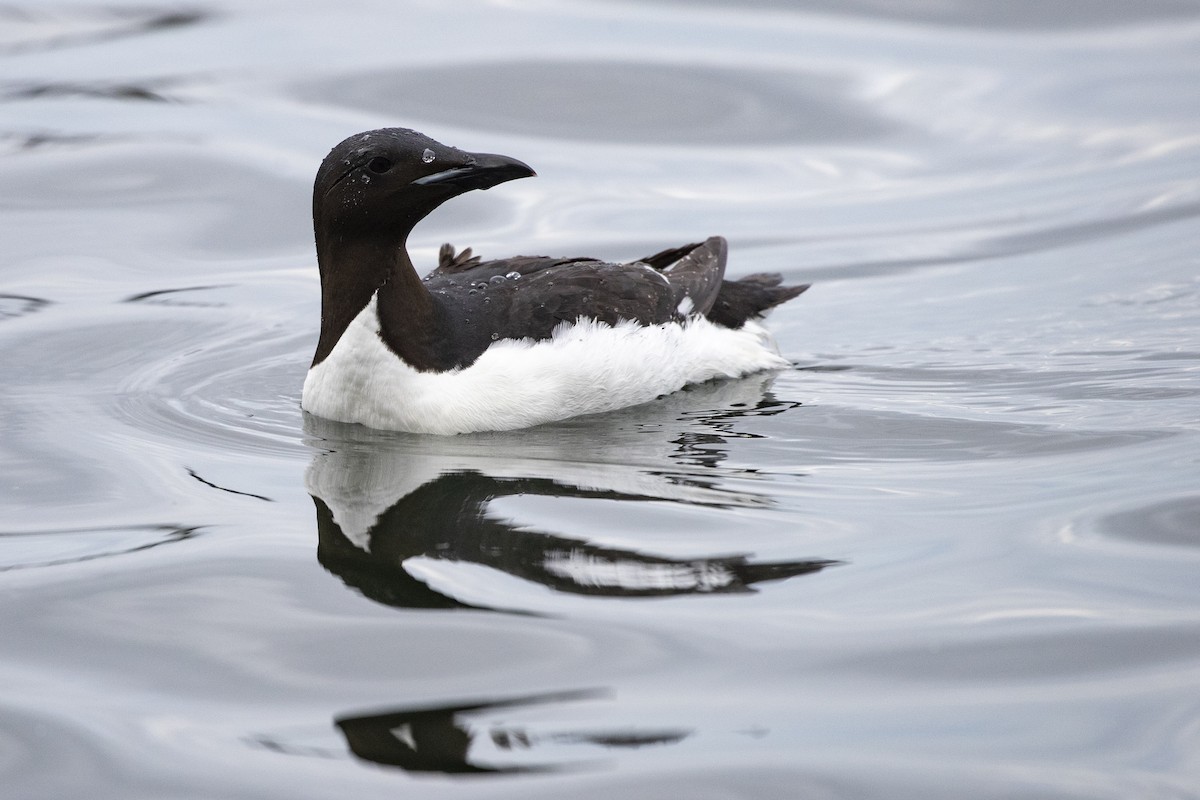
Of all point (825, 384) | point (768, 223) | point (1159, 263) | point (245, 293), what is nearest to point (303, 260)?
point (245, 293)

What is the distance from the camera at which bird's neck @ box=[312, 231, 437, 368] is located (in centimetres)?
696

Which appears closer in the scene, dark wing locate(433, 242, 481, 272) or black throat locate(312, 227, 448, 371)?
black throat locate(312, 227, 448, 371)

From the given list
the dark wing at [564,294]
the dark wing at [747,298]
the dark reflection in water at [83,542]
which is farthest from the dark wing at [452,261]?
the dark reflection in water at [83,542]

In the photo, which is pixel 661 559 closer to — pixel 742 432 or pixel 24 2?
pixel 742 432

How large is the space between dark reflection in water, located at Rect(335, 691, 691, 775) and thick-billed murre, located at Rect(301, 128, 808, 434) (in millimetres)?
2674

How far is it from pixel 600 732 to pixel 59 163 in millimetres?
9018

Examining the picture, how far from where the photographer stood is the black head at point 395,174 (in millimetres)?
6805

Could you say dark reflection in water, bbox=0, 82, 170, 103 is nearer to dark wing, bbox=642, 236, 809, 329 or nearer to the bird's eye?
dark wing, bbox=642, 236, 809, 329

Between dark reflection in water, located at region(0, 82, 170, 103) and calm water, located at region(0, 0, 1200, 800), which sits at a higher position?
dark reflection in water, located at region(0, 82, 170, 103)

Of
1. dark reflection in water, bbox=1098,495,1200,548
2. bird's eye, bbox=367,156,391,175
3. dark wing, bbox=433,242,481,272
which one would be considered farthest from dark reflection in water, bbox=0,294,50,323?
dark reflection in water, bbox=1098,495,1200,548

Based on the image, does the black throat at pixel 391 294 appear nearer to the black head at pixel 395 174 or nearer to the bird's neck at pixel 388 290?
the bird's neck at pixel 388 290

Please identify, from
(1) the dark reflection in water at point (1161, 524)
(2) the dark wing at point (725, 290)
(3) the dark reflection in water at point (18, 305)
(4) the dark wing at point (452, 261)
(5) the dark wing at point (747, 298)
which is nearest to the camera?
(1) the dark reflection in water at point (1161, 524)

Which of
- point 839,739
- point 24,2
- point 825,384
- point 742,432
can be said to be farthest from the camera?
point 24,2

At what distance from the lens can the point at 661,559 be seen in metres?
5.39
